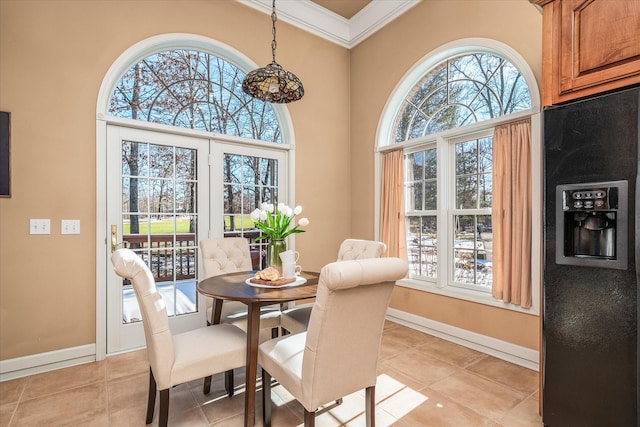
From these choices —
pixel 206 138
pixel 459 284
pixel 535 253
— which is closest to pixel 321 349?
pixel 535 253

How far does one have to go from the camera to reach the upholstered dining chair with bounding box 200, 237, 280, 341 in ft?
8.13

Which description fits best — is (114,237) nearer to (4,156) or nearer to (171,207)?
(171,207)

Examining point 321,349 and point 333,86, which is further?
point 333,86

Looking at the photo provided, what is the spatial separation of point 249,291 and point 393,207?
2.40 meters

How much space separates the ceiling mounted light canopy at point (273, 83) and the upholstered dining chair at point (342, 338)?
1576mm

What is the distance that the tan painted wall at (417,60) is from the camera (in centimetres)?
271

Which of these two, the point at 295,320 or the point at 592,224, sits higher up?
the point at 592,224

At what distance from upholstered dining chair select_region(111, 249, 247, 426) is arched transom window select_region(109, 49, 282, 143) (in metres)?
2.00

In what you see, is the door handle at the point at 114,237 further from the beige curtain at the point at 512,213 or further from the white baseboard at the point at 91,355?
the beige curtain at the point at 512,213

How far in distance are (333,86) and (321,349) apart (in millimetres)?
3764

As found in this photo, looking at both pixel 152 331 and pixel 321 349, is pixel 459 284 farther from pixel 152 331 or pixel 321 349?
pixel 152 331

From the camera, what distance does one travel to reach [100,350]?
9.23 feet

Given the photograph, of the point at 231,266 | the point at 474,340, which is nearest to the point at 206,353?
the point at 231,266

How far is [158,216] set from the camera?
3.20m
